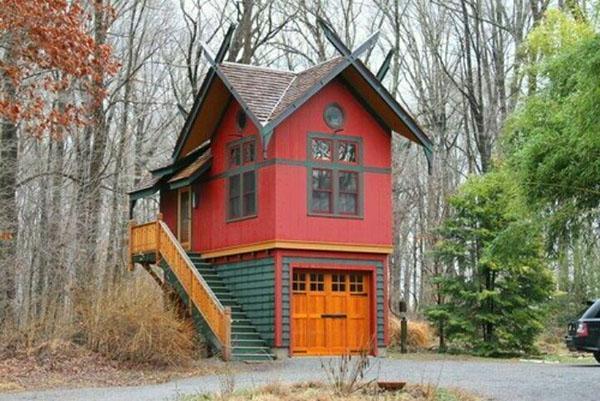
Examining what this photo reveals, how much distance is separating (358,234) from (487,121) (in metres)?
17.4

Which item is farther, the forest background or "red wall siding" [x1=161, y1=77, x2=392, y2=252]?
"red wall siding" [x1=161, y1=77, x2=392, y2=252]

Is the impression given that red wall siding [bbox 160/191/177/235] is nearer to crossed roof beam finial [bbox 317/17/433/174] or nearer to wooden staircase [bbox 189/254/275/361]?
wooden staircase [bbox 189/254/275/361]

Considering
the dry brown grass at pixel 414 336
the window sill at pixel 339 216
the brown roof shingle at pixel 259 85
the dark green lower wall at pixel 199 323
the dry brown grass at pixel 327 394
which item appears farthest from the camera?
the dry brown grass at pixel 414 336

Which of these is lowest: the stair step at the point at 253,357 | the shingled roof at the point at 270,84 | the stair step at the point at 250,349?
the stair step at the point at 253,357

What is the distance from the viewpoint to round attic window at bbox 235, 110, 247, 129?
88.6ft

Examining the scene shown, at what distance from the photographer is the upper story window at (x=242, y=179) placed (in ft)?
86.4

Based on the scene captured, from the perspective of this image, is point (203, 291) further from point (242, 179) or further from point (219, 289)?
point (242, 179)

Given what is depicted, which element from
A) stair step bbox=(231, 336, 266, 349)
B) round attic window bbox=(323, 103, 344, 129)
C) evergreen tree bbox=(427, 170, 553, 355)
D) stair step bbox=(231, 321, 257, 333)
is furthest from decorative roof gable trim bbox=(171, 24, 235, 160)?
evergreen tree bbox=(427, 170, 553, 355)

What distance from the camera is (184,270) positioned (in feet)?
85.2

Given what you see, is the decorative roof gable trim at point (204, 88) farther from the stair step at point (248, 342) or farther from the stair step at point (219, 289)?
the stair step at point (248, 342)

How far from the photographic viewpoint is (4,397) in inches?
673

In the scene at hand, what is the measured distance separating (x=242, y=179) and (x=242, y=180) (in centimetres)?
3

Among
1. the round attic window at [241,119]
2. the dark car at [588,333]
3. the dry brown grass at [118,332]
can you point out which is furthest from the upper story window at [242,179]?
the dark car at [588,333]

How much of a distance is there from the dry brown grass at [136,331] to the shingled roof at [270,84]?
5.71 meters
